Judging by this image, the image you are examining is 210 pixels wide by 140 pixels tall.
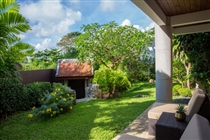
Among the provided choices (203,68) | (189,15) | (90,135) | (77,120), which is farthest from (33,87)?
(203,68)

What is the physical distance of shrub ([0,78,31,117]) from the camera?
5.95 metres

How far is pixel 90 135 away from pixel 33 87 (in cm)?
475

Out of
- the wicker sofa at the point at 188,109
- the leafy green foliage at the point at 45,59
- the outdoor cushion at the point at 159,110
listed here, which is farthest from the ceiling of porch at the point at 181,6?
the leafy green foliage at the point at 45,59

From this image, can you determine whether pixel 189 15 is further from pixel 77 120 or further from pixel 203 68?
pixel 77 120

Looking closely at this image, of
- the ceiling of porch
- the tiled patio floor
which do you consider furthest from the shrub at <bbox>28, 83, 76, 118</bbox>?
the ceiling of porch

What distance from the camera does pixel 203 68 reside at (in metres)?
6.78

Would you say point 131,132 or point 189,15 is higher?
point 189,15

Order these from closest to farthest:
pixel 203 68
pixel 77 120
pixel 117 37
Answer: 1. pixel 77 120
2. pixel 203 68
3. pixel 117 37

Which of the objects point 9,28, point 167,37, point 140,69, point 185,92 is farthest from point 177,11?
point 140,69

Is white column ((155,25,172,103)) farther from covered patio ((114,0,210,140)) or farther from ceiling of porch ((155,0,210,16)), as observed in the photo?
ceiling of porch ((155,0,210,16))

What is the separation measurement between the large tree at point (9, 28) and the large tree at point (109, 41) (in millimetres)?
5936

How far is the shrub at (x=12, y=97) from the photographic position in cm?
595

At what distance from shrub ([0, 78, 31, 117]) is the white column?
5.52 m

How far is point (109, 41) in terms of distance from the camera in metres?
10.7
